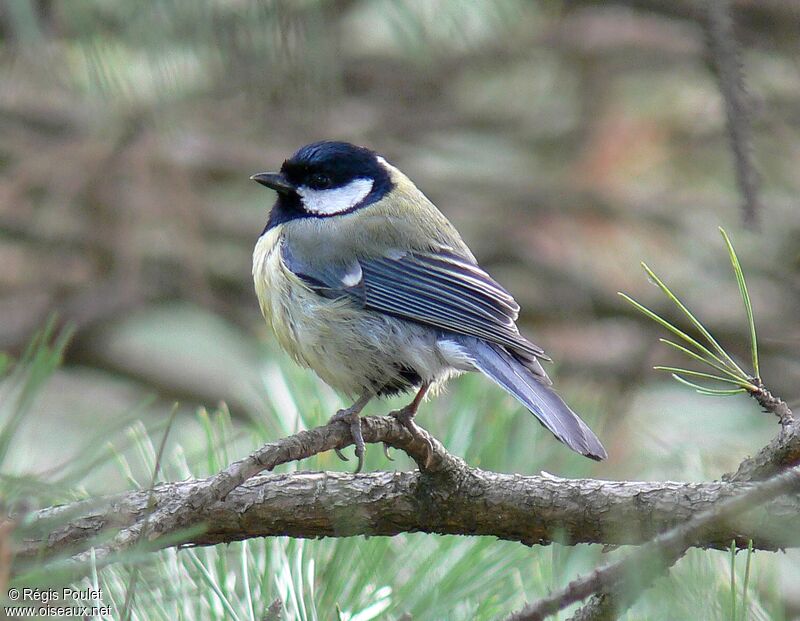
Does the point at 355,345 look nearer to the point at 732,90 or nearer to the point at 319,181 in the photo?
the point at 319,181

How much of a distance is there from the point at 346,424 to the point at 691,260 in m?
2.05

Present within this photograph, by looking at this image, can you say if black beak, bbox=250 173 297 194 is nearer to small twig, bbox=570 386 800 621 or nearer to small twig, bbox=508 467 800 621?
small twig, bbox=570 386 800 621

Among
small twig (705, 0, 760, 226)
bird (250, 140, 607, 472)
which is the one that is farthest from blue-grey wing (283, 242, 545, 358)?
small twig (705, 0, 760, 226)

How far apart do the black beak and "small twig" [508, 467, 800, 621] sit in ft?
5.65

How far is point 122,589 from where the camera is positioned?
1269mm

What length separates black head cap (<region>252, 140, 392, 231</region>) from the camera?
2.46 metres

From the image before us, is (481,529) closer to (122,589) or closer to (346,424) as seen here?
(346,424)

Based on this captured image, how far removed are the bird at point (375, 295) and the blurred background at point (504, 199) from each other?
8.7 inches

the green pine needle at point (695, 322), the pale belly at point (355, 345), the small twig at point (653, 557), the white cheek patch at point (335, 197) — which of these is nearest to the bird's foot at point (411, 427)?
the pale belly at point (355, 345)

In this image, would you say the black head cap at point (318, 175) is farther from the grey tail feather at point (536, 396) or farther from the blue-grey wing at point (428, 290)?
the grey tail feather at point (536, 396)

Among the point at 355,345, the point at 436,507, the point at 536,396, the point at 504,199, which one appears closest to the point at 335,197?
the point at 355,345

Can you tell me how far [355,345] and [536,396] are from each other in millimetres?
477

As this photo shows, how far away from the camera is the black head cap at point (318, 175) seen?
8.07 feet

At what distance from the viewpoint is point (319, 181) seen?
2492 mm
